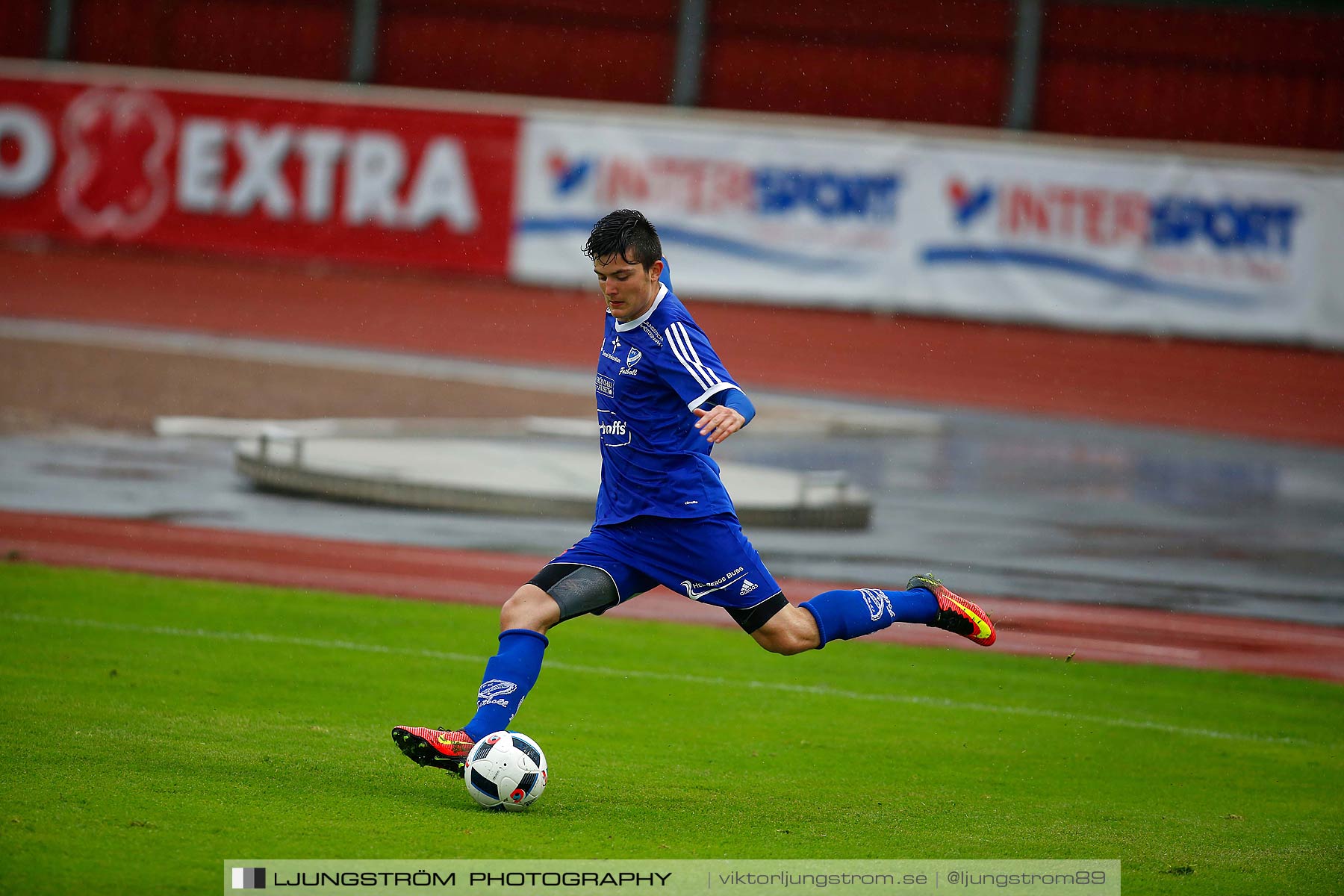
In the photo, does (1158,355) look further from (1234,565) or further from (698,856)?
(698,856)

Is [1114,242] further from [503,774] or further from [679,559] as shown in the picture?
[503,774]

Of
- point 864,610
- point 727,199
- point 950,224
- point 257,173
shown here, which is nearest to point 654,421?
point 864,610

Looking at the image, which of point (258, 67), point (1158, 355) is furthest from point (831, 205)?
point (258, 67)

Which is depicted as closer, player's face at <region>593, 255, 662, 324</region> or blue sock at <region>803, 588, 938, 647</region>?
player's face at <region>593, 255, 662, 324</region>

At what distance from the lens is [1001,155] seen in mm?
25719

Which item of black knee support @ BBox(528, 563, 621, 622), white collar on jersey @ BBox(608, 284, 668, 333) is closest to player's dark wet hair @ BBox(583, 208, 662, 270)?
white collar on jersey @ BBox(608, 284, 668, 333)

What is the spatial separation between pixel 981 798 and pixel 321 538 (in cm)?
635

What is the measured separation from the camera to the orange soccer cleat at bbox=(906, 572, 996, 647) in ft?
22.0

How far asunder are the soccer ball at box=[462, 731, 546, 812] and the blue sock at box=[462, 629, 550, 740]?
4.8 inches

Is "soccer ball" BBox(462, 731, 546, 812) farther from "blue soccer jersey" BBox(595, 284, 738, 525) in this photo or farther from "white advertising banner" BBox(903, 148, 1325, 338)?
"white advertising banner" BBox(903, 148, 1325, 338)

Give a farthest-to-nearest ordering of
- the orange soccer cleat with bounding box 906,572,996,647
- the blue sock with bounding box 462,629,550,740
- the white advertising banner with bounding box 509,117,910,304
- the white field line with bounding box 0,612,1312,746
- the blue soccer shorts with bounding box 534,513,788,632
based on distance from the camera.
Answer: the white advertising banner with bounding box 509,117,910,304, the white field line with bounding box 0,612,1312,746, the orange soccer cleat with bounding box 906,572,996,647, the blue soccer shorts with bounding box 534,513,788,632, the blue sock with bounding box 462,629,550,740

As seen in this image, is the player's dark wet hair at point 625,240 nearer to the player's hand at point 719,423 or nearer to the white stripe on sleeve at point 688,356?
the white stripe on sleeve at point 688,356

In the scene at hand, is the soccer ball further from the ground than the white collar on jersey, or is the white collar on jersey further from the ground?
the white collar on jersey

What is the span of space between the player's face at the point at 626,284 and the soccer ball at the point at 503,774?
1554 millimetres
